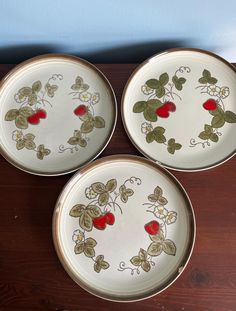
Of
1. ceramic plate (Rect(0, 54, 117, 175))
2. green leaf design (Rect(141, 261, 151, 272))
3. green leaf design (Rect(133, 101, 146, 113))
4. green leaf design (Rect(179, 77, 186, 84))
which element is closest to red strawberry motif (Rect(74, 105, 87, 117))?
ceramic plate (Rect(0, 54, 117, 175))

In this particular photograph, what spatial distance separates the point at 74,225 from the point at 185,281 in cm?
22

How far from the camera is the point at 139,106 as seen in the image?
0.65 metres

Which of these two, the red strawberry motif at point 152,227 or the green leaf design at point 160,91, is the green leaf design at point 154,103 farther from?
the red strawberry motif at point 152,227

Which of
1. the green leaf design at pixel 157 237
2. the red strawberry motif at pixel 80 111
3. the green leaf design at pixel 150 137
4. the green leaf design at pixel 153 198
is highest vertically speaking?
the red strawberry motif at pixel 80 111

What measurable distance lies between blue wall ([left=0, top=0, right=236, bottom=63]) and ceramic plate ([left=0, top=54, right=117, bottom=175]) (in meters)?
0.06

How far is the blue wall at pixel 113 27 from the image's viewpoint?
23.5 inches

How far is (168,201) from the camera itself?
1.94 ft

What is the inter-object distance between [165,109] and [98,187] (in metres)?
0.21

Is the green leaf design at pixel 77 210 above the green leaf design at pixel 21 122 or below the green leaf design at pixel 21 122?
below

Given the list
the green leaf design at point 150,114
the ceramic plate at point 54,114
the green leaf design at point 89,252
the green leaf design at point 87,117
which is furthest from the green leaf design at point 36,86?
the green leaf design at point 89,252

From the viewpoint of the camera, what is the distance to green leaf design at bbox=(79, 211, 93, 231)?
0.58 m

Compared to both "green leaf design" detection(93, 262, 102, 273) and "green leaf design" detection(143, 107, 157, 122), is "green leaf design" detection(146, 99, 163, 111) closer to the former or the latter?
"green leaf design" detection(143, 107, 157, 122)

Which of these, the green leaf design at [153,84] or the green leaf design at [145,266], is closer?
the green leaf design at [145,266]

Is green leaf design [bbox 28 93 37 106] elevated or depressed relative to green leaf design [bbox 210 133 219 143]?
elevated
